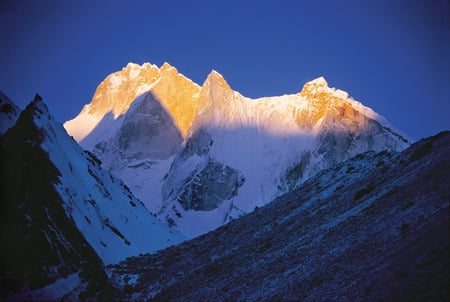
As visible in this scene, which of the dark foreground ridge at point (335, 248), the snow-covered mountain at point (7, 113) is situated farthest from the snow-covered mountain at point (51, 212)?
the dark foreground ridge at point (335, 248)

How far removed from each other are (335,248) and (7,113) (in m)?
42.6

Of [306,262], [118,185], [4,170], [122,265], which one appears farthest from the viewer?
[118,185]

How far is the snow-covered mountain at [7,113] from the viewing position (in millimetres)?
63341

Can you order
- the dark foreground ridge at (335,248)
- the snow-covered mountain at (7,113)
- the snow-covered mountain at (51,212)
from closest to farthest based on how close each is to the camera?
the dark foreground ridge at (335,248)
the snow-covered mountain at (51,212)
the snow-covered mountain at (7,113)

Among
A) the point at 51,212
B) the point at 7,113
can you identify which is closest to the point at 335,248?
the point at 51,212

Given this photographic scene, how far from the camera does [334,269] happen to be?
34969 millimetres

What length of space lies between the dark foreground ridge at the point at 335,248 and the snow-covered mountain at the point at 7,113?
69.2 ft

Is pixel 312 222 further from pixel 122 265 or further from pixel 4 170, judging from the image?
pixel 4 170

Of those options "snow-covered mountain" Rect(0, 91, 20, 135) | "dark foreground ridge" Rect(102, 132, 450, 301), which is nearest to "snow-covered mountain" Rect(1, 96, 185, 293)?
"snow-covered mountain" Rect(0, 91, 20, 135)

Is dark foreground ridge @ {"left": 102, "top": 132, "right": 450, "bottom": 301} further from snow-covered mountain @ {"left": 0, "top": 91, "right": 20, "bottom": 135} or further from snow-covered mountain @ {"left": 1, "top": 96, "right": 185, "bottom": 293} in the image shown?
snow-covered mountain @ {"left": 0, "top": 91, "right": 20, "bottom": 135}

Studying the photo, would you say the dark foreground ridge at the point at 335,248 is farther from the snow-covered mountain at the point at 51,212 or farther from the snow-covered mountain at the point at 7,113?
the snow-covered mountain at the point at 7,113

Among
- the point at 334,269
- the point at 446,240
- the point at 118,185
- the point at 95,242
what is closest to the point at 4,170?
the point at 95,242

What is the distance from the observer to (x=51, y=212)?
54250mm

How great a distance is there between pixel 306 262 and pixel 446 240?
10271 millimetres
